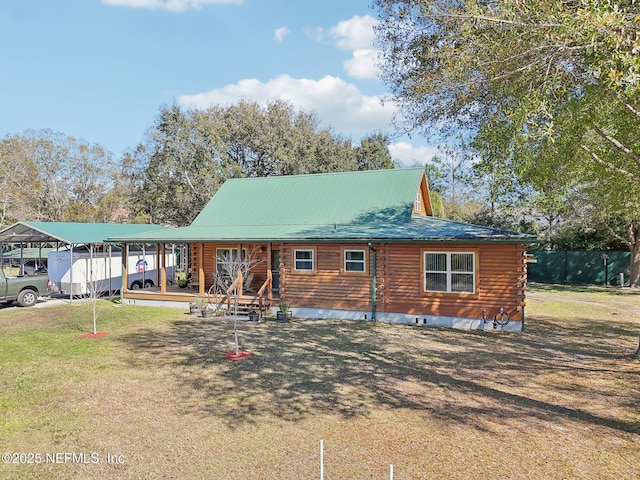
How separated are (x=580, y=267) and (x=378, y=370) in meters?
25.2

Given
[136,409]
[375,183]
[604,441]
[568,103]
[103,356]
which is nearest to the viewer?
[604,441]

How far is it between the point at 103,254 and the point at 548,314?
20.6 m

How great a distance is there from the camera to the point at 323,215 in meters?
18.6

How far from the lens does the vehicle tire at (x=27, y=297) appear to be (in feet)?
59.6

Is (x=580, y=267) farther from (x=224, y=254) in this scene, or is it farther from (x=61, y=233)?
(x=61, y=233)

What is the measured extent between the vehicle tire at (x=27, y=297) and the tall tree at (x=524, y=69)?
1756 cm

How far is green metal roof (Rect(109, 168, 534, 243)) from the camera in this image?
15.0 meters

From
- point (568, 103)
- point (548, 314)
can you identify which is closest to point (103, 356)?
point (568, 103)

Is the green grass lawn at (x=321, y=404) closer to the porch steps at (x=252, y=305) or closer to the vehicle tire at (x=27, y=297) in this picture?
the porch steps at (x=252, y=305)

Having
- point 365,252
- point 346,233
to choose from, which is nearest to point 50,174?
point 346,233

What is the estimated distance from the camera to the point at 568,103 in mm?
9289

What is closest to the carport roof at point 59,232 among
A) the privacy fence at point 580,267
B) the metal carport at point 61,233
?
the metal carport at point 61,233

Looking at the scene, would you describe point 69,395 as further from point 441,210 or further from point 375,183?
point 441,210

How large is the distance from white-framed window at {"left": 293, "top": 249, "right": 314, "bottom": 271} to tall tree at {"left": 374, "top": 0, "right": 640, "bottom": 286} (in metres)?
7.70
